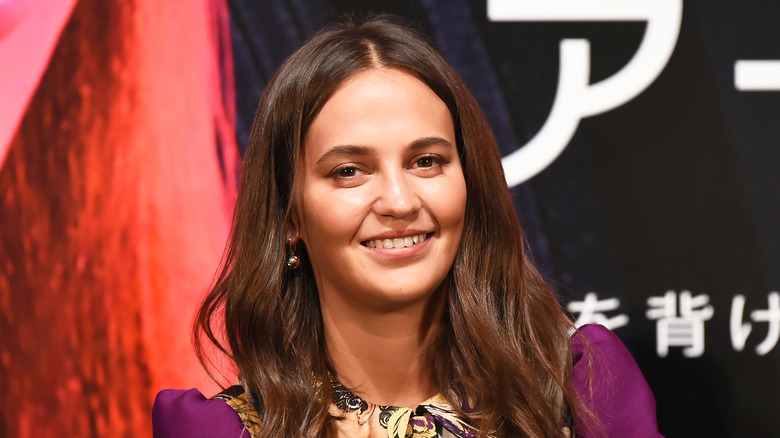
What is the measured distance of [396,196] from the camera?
1.39 m

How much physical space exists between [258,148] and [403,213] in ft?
1.07

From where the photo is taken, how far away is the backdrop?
192cm

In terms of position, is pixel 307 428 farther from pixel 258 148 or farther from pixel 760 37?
pixel 760 37

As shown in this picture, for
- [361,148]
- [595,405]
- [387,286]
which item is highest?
[361,148]

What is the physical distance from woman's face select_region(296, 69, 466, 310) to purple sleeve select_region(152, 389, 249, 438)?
11.9 inches

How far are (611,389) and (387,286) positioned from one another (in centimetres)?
45

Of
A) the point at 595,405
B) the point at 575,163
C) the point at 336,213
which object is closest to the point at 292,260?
the point at 336,213

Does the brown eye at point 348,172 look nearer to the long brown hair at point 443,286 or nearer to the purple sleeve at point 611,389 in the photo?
the long brown hair at point 443,286

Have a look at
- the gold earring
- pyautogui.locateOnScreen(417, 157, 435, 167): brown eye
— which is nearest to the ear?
the gold earring

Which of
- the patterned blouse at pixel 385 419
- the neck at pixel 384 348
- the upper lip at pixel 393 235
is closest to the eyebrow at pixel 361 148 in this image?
the upper lip at pixel 393 235

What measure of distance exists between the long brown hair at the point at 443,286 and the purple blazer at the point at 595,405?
0.04 meters

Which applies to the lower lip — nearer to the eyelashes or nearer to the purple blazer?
the eyelashes

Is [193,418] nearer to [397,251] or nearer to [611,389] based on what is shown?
[397,251]

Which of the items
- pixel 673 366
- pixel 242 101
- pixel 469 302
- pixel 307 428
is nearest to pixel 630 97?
pixel 673 366
